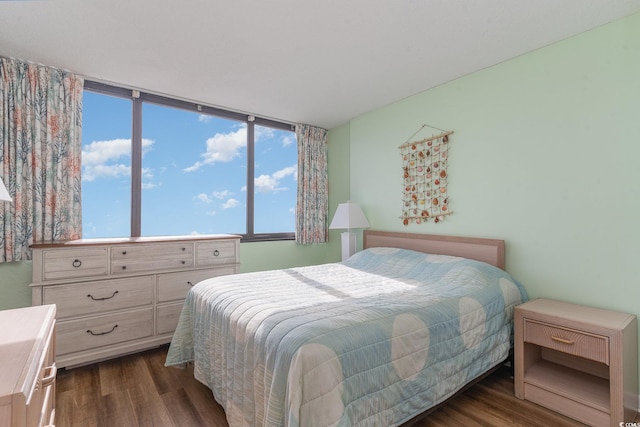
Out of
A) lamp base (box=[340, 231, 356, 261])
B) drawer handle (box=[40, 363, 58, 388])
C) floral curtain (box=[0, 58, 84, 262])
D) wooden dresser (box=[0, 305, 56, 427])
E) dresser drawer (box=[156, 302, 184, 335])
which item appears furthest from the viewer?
lamp base (box=[340, 231, 356, 261])

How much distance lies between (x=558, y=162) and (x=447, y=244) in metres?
1.06

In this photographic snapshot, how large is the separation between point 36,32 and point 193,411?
108 inches

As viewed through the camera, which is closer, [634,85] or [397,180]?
[634,85]

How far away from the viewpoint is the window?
298 centimetres

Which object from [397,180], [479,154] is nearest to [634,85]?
[479,154]

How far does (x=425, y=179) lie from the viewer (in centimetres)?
305

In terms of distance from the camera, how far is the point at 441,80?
9.30 ft

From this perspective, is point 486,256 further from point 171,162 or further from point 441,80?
point 171,162

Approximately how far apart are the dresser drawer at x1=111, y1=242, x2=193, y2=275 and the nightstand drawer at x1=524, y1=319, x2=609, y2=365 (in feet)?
9.10

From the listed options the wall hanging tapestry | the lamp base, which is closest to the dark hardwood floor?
the wall hanging tapestry

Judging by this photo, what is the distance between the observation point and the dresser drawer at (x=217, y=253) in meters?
2.89

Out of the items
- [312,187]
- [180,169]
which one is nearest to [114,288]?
[180,169]

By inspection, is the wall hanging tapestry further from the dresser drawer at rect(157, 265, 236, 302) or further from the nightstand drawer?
the dresser drawer at rect(157, 265, 236, 302)

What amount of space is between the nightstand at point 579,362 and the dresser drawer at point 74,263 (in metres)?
3.13
